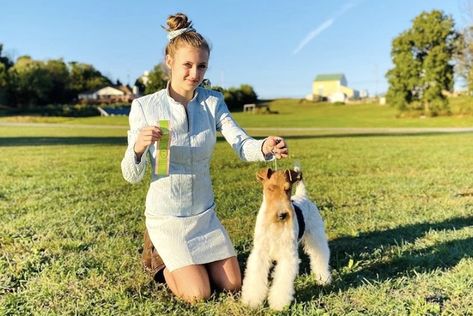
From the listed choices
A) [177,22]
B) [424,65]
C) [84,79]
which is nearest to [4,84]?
[84,79]

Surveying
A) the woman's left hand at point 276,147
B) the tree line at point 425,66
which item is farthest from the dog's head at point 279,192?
the tree line at point 425,66

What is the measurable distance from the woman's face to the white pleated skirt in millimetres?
1113

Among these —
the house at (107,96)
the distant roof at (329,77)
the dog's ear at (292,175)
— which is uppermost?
the distant roof at (329,77)

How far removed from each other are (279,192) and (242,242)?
81.5 inches

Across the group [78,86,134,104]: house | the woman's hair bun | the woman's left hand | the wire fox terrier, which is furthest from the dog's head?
[78,86,134,104]: house

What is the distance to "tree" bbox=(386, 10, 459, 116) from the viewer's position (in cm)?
4872

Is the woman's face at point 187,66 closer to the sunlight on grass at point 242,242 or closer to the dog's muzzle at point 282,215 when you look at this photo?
the dog's muzzle at point 282,215

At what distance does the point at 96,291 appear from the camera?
12.2 feet

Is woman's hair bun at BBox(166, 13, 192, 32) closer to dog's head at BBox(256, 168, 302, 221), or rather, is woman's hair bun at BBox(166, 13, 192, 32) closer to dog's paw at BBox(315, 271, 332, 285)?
dog's head at BBox(256, 168, 302, 221)

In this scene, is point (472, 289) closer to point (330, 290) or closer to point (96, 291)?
point (330, 290)

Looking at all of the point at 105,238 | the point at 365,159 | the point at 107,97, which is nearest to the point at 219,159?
the point at 365,159

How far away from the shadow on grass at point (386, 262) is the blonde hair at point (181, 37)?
7.06ft

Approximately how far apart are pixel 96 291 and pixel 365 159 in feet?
35.6

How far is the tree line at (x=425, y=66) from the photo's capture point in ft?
159
